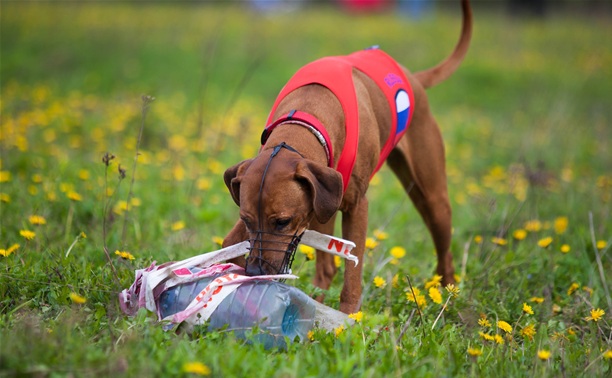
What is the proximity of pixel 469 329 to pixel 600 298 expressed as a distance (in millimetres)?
1056

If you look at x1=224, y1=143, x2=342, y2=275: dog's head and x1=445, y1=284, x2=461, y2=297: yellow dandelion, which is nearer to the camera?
x1=224, y1=143, x2=342, y2=275: dog's head

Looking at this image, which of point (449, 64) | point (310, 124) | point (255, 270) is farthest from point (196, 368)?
point (449, 64)

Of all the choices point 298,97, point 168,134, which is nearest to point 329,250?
point 298,97

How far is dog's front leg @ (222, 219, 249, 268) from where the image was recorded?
3.32 m

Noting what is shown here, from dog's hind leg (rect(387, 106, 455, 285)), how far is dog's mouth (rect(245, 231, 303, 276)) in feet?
4.87

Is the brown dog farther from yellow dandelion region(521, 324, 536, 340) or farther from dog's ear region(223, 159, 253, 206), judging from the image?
yellow dandelion region(521, 324, 536, 340)

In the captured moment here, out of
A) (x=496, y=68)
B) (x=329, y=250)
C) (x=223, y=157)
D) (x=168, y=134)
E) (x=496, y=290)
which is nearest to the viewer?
(x=329, y=250)

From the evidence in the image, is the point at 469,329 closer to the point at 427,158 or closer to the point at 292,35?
the point at 427,158

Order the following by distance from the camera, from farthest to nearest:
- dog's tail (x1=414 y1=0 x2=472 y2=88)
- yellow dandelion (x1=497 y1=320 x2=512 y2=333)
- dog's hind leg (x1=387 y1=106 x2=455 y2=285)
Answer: dog's tail (x1=414 y1=0 x2=472 y2=88) → dog's hind leg (x1=387 y1=106 x2=455 y2=285) → yellow dandelion (x1=497 y1=320 x2=512 y2=333)

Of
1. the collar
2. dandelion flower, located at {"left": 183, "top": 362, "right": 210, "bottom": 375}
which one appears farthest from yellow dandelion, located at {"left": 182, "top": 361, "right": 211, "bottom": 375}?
the collar

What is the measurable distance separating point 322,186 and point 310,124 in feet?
1.43

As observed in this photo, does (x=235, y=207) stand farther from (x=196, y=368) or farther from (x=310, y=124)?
(x=196, y=368)

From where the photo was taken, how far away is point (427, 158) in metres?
4.18

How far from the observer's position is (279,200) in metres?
2.85
